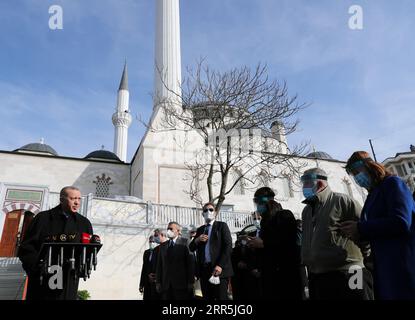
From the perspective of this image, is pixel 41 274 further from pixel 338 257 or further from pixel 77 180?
pixel 77 180

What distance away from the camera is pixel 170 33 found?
2512cm

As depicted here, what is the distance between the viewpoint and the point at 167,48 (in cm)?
2452

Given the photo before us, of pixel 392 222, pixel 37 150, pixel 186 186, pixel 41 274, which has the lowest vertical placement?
pixel 41 274

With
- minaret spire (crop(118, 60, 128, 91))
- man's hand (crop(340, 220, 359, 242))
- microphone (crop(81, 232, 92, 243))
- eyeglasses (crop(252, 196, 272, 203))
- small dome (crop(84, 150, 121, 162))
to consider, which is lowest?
man's hand (crop(340, 220, 359, 242))

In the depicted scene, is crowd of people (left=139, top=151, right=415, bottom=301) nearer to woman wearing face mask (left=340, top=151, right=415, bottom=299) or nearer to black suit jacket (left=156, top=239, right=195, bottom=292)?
woman wearing face mask (left=340, top=151, right=415, bottom=299)

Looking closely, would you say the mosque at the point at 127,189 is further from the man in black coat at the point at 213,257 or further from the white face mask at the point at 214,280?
the white face mask at the point at 214,280

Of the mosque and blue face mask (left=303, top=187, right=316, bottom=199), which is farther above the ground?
the mosque

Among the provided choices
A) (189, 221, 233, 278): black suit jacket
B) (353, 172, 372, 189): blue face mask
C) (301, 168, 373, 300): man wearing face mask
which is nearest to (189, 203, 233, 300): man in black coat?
(189, 221, 233, 278): black suit jacket

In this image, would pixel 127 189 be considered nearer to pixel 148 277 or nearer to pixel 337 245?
pixel 148 277

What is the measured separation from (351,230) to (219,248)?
2.60 m

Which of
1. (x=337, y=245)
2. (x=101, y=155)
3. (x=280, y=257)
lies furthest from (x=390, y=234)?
(x=101, y=155)

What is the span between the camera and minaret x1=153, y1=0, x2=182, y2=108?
2355 centimetres
